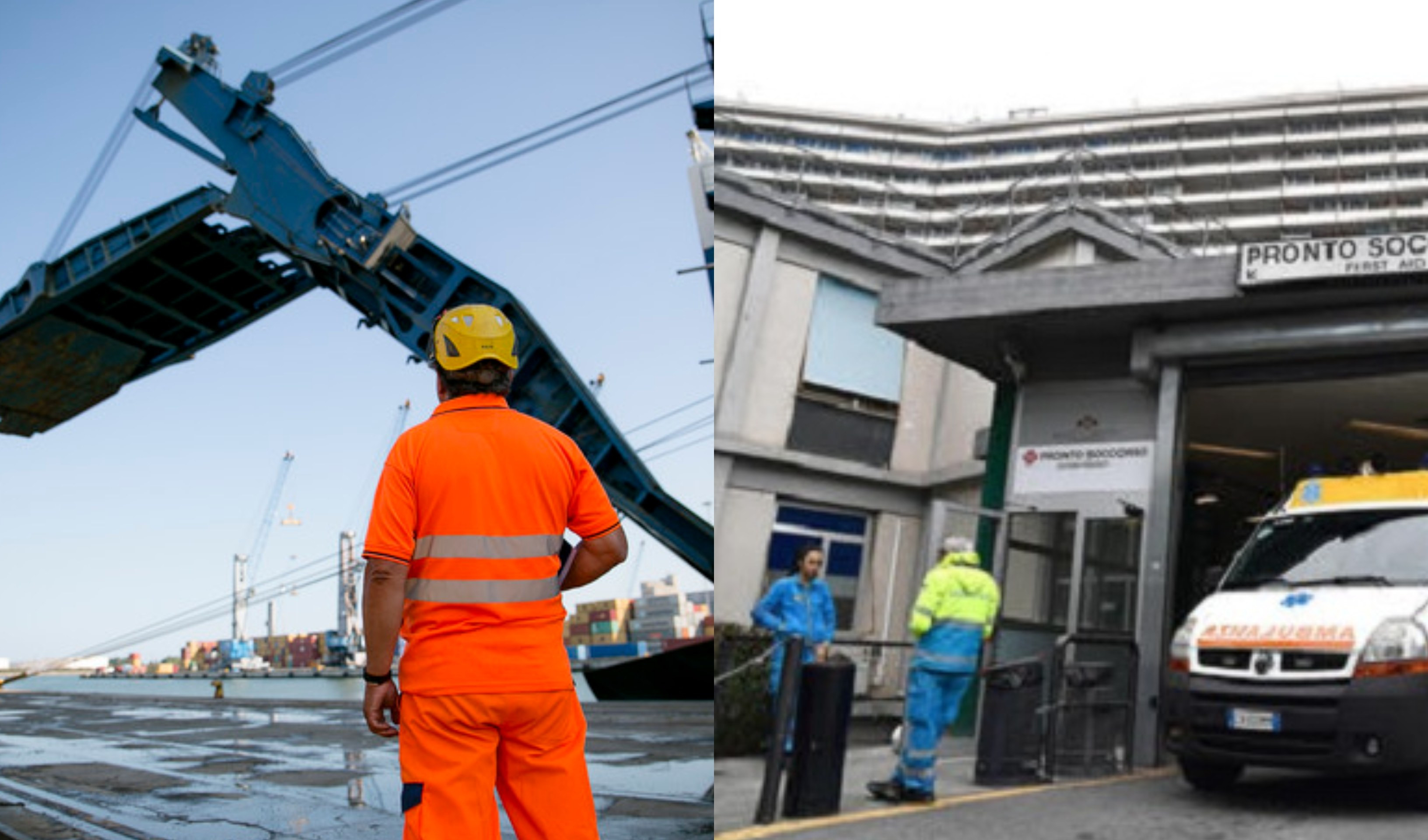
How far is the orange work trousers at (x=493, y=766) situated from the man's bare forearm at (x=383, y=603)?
119 millimetres

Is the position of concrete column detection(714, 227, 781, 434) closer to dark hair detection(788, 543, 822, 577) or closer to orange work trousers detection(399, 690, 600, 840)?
dark hair detection(788, 543, 822, 577)

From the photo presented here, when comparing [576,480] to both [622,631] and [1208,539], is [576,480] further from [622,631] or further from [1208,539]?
[622,631]

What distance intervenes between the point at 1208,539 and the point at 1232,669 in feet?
12.9

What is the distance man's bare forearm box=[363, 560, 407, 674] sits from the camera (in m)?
2.50

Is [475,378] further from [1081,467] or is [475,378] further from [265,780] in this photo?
[265,780]

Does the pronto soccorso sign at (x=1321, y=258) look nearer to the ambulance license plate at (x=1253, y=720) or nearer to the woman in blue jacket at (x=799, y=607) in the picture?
the ambulance license plate at (x=1253, y=720)

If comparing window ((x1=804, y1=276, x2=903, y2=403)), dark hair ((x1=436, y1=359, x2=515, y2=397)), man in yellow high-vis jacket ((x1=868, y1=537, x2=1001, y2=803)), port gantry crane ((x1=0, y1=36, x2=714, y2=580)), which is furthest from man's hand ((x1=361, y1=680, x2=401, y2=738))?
port gantry crane ((x1=0, y1=36, x2=714, y2=580))

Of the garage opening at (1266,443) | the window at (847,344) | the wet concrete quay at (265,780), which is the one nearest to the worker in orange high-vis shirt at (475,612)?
the wet concrete quay at (265,780)

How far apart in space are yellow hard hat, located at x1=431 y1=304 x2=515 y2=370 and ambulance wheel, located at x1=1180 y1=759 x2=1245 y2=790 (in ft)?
10.3

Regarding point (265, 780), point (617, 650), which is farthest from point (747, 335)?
point (617, 650)

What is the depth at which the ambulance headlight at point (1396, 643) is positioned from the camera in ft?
13.4

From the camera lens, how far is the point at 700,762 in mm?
8711

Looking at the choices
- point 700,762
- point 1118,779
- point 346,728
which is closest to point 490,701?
point 1118,779

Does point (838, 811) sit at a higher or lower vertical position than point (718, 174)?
lower
